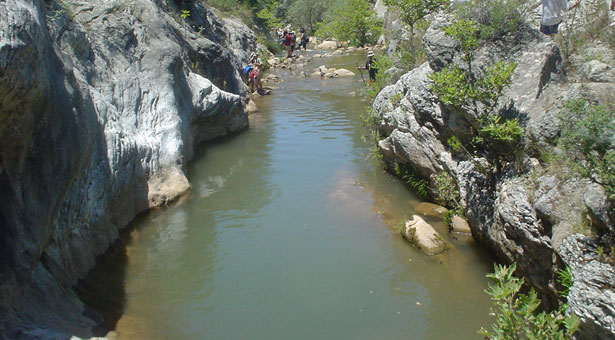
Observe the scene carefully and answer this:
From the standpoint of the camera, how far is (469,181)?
318 inches

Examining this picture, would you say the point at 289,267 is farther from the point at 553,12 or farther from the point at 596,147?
the point at 553,12

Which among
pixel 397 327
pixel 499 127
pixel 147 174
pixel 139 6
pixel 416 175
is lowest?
pixel 397 327

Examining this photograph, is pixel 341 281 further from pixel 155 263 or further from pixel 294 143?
pixel 294 143

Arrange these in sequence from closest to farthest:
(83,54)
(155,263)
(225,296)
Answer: (225,296), (155,263), (83,54)

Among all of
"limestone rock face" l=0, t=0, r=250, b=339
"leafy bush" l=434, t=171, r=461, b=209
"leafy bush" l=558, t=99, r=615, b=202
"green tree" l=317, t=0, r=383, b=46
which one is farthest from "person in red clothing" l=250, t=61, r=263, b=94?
"leafy bush" l=558, t=99, r=615, b=202

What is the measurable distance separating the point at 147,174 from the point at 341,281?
480 cm

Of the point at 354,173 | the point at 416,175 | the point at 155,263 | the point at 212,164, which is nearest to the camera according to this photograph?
the point at 155,263

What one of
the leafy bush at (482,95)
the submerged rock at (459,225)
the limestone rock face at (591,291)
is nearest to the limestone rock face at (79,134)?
the limestone rock face at (591,291)

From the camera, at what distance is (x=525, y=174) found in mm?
6824

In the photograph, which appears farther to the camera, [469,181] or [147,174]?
[147,174]

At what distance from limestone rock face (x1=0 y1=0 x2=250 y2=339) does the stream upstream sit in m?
0.66

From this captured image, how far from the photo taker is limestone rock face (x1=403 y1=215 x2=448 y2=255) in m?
7.90

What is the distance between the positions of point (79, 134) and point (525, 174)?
623 cm

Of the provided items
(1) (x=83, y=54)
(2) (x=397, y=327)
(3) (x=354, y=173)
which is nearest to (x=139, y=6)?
(1) (x=83, y=54)
